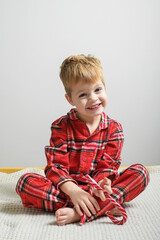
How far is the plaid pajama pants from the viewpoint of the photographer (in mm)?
1028

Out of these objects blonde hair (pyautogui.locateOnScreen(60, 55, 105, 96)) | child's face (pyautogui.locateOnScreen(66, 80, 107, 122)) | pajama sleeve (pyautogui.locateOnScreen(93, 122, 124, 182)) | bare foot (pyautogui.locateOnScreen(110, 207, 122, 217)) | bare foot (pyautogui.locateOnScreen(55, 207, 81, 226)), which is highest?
blonde hair (pyautogui.locateOnScreen(60, 55, 105, 96))

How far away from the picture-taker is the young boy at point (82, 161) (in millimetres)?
997

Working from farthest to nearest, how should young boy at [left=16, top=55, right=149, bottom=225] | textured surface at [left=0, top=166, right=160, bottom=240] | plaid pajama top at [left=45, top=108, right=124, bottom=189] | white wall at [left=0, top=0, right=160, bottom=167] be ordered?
white wall at [left=0, top=0, right=160, bottom=167] < plaid pajama top at [left=45, top=108, right=124, bottom=189] < young boy at [left=16, top=55, right=149, bottom=225] < textured surface at [left=0, top=166, right=160, bottom=240]

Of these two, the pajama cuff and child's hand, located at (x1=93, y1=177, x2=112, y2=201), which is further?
the pajama cuff

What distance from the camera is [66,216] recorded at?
949 mm

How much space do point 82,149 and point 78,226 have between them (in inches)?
10.4

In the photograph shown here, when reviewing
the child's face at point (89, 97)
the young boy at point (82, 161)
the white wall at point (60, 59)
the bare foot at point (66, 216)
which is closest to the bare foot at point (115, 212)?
the young boy at point (82, 161)

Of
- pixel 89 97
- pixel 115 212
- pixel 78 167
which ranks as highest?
pixel 89 97

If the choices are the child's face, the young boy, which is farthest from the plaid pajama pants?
the child's face

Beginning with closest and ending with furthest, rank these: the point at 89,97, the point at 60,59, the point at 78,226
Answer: the point at 78,226 → the point at 89,97 → the point at 60,59

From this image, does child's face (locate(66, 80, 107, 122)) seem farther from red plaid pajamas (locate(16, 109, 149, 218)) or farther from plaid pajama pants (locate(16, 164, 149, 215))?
plaid pajama pants (locate(16, 164, 149, 215))

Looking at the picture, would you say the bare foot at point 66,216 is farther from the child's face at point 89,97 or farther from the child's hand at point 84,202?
the child's face at point 89,97

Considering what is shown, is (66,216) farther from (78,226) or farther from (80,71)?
(80,71)

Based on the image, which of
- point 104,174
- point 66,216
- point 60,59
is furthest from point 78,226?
point 60,59
